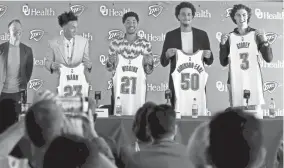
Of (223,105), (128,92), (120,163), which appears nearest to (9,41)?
(128,92)

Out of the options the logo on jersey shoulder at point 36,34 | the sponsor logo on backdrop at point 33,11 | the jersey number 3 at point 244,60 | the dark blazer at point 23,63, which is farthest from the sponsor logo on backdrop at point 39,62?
the jersey number 3 at point 244,60

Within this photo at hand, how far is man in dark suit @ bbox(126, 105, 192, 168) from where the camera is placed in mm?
1929

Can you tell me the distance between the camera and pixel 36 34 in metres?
5.29

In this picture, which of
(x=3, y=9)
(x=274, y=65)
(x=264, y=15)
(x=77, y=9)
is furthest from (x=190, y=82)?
(x=3, y=9)

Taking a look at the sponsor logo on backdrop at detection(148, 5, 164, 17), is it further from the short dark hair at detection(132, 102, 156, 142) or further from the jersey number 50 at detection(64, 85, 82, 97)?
the short dark hair at detection(132, 102, 156, 142)

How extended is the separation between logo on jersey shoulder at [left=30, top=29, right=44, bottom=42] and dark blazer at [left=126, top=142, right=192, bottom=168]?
11.8ft

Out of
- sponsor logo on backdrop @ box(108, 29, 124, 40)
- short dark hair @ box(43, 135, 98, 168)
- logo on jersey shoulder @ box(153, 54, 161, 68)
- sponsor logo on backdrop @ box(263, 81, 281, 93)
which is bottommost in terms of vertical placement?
short dark hair @ box(43, 135, 98, 168)

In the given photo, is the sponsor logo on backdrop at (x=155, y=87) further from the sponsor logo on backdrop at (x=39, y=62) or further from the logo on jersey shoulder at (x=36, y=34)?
the logo on jersey shoulder at (x=36, y=34)

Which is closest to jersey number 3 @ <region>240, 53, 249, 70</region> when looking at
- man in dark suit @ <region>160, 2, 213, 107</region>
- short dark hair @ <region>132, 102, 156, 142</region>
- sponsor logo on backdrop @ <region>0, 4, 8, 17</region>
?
man in dark suit @ <region>160, 2, 213, 107</region>

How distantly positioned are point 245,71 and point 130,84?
40.8 inches

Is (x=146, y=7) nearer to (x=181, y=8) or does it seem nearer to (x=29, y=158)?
(x=181, y=8)

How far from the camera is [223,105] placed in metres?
5.34

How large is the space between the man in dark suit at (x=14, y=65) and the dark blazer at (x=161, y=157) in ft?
9.92

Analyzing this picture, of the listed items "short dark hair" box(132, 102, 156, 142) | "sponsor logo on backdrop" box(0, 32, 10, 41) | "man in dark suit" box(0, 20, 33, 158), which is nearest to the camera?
"short dark hair" box(132, 102, 156, 142)
